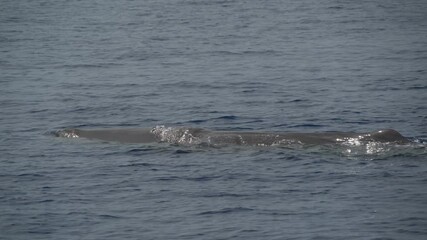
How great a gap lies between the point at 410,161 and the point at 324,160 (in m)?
1.78

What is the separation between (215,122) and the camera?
28797 mm

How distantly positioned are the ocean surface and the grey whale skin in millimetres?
402

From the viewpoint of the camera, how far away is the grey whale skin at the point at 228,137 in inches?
951

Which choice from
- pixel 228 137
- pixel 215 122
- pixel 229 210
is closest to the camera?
pixel 229 210

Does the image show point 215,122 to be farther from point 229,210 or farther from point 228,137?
point 229,210

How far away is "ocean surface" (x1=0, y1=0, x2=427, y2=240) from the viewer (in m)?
19.6

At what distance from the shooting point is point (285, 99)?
32.4m

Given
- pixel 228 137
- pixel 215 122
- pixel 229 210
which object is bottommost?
pixel 215 122

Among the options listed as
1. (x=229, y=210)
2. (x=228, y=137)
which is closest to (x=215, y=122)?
(x=228, y=137)

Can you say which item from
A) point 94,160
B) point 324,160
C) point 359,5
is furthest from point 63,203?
point 359,5

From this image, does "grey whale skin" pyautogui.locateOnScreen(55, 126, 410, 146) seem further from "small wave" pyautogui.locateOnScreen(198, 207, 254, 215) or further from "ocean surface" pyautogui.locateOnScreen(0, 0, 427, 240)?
"small wave" pyautogui.locateOnScreen(198, 207, 254, 215)

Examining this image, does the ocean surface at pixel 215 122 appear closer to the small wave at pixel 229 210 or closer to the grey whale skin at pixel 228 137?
the small wave at pixel 229 210

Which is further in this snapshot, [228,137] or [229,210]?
[228,137]

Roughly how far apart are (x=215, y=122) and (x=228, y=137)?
3.71 m
